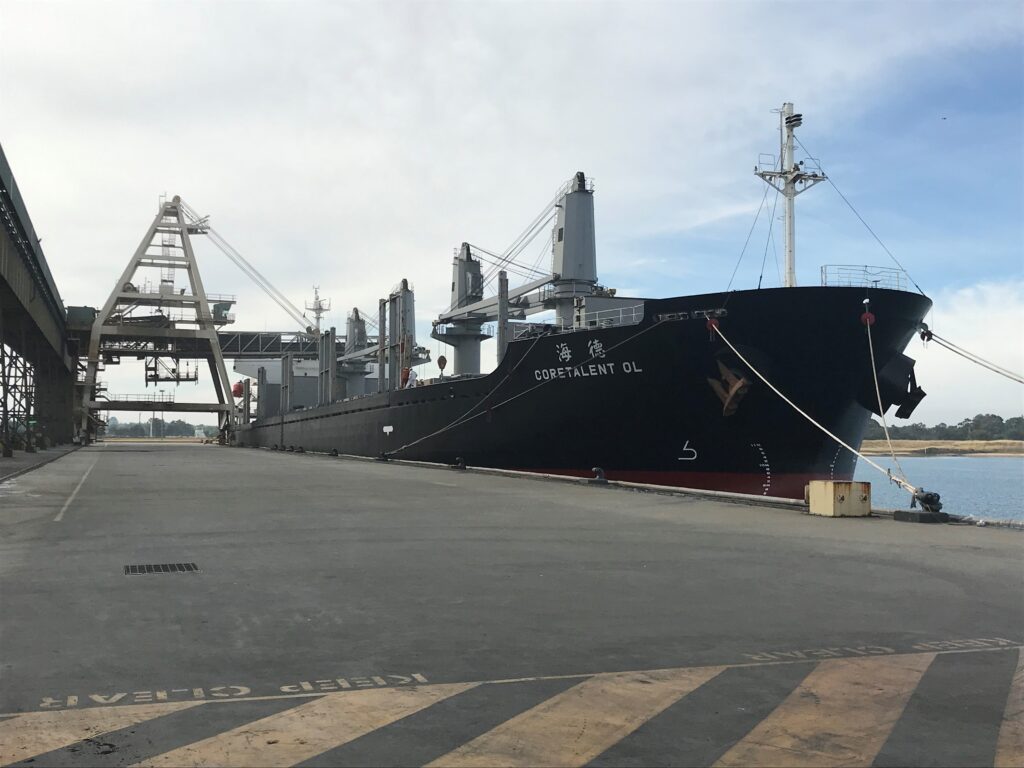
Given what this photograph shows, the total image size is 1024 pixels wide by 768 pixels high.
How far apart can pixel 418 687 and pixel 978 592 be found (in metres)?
5.02

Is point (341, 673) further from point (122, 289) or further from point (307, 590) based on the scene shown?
point (122, 289)

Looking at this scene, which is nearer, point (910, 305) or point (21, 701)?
point (21, 701)

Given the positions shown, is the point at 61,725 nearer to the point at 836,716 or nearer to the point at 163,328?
the point at 836,716

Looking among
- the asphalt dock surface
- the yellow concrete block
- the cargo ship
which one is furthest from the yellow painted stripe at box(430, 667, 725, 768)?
the cargo ship

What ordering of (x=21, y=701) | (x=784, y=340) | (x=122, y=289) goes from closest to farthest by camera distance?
(x=21, y=701)
(x=784, y=340)
(x=122, y=289)

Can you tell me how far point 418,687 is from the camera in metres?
4.29

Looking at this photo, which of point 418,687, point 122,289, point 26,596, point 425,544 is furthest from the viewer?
point 122,289

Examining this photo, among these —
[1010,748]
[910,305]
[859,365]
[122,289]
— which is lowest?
[1010,748]

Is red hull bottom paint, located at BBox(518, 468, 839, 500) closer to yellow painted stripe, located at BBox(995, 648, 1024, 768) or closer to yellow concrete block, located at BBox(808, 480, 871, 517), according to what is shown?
yellow concrete block, located at BBox(808, 480, 871, 517)

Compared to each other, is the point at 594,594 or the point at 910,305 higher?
the point at 910,305

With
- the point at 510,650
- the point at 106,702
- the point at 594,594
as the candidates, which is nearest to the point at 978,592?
the point at 594,594

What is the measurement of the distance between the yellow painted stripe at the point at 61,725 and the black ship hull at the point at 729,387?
16636 mm

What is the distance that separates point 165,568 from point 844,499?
9.22 metres

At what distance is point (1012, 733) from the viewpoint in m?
3.68
